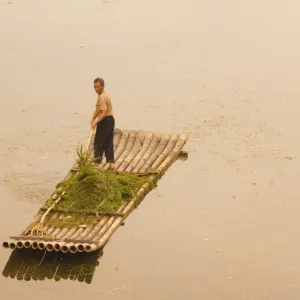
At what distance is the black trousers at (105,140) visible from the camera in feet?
42.0

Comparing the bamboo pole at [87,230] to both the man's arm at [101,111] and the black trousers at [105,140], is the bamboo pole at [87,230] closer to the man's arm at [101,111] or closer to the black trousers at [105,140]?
the black trousers at [105,140]

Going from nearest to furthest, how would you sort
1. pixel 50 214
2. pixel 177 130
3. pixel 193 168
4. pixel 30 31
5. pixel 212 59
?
pixel 50 214
pixel 193 168
pixel 177 130
pixel 212 59
pixel 30 31

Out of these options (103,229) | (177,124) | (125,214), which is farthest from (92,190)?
(177,124)

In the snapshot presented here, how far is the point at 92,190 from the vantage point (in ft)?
39.2

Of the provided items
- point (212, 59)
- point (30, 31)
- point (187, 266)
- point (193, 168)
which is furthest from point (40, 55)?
point (187, 266)

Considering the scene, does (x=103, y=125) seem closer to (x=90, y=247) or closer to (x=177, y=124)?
(x=90, y=247)

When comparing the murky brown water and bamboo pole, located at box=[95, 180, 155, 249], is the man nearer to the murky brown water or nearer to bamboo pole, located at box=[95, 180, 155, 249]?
bamboo pole, located at box=[95, 180, 155, 249]

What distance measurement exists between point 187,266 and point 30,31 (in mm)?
13125

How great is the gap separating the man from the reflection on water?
2.13 meters

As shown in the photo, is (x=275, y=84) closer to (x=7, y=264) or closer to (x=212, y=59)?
(x=212, y=59)

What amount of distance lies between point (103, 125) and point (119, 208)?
5.12ft

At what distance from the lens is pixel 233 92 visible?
17.7 meters

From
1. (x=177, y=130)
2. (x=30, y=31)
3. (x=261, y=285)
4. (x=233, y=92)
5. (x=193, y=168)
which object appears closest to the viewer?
(x=261, y=285)

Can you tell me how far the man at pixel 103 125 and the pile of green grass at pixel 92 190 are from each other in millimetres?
547
